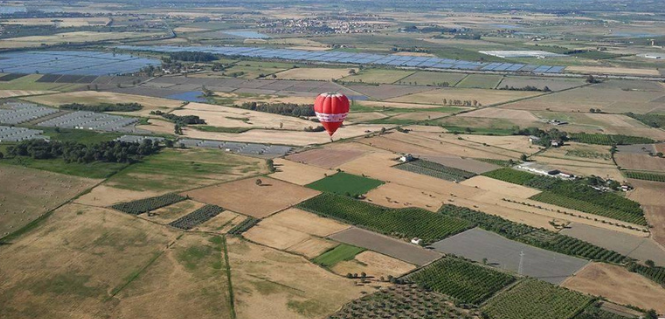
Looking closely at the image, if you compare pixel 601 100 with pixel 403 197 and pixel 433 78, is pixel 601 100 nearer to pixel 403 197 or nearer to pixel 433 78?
pixel 433 78

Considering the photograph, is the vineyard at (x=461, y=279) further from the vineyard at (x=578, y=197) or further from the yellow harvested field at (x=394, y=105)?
the yellow harvested field at (x=394, y=105)

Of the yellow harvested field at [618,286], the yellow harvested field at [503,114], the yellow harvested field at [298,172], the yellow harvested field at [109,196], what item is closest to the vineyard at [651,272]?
the yellow harvested field at [618,286]

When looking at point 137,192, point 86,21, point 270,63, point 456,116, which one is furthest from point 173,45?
point 137,192

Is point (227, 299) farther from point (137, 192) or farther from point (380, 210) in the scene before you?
point (137, 192)

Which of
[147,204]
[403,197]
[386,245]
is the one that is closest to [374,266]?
[386,245]

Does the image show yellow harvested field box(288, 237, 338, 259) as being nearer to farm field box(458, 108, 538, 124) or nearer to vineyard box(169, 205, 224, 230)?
vineyard box(169, 205, 224, 230)

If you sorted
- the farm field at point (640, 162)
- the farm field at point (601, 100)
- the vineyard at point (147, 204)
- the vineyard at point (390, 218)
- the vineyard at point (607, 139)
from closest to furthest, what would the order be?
the vineyard at point (390, 218) → the vineyard at point (147, 204) → the farm field at point (640, 162) → the vineyard at point (607, 139) → the farm field at point (601, 100)
